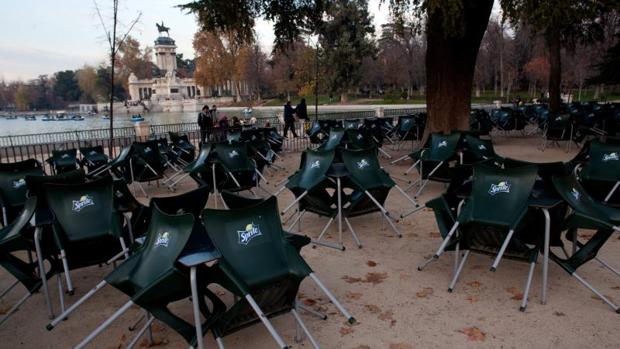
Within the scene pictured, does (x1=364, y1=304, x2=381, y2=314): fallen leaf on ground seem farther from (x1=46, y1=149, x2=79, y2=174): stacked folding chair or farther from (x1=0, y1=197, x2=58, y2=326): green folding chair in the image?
(x1=46, y1=149, x2=79, y2=174): stacked folding chair

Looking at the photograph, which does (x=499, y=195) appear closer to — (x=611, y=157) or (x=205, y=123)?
(x=611, y=157)

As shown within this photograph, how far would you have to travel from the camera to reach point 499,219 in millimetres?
4242

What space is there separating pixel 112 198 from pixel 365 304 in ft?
9.16

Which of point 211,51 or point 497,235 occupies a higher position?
point 211,51

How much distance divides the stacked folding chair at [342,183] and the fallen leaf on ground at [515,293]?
196cm

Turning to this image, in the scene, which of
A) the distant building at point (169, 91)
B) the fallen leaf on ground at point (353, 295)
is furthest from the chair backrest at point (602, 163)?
the distant building at point (169, 91)

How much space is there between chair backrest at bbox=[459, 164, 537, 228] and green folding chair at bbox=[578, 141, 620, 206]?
2582mm

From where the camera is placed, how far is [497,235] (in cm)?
432

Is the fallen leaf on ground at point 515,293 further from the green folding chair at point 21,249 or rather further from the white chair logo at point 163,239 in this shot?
the green folding chair at point 21,249

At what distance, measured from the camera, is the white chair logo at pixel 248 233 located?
3236 mm

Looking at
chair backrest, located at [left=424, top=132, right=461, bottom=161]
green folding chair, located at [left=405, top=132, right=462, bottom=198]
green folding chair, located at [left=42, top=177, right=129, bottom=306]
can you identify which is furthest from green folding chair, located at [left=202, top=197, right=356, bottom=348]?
chair backrest, located at [left=424, top=132, right=461, bottom=161]

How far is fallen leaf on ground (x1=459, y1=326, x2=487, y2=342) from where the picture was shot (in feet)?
11.8

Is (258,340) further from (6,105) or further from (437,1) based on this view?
(6,105)

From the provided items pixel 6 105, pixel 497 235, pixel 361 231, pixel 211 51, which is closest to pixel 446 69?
pixel 361 231
